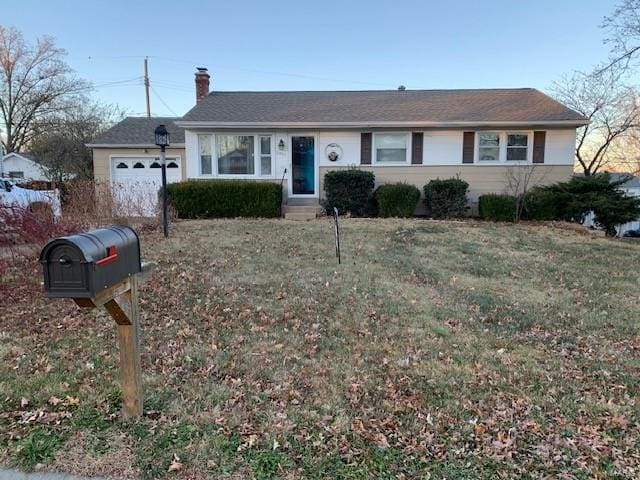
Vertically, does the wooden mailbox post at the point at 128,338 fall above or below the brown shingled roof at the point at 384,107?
below

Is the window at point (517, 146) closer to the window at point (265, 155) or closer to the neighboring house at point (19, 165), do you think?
the window at point (265, 155)

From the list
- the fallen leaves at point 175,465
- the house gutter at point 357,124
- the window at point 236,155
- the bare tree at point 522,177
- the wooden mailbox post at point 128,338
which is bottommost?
the fallen leaves at point 175,465

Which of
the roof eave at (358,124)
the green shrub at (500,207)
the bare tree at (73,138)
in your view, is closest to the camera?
the green shrub at (500,207)

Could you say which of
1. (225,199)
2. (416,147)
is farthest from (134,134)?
(416,147)

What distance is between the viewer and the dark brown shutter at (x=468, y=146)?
1359 centimetres

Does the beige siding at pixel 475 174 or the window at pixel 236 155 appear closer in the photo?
the beige siding at pixel 475 174

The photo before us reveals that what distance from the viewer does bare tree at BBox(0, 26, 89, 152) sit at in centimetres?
3097

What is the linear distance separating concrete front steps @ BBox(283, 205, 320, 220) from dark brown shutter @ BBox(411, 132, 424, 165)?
346cm

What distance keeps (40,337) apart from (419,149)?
11.8 metres

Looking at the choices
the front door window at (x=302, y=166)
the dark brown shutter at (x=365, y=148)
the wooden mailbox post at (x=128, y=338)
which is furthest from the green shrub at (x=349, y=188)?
the wooden mailbox post at (x=128, y=338)

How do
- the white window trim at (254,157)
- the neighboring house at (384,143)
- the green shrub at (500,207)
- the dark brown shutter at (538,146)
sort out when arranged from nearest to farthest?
1. the green shrub at (500,207)
2. the neighboring house at (384,143)
3. the dark brown shutter at (538,146)
4. the white window trim at (254,157)

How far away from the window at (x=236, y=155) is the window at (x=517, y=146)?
8106 millimetres

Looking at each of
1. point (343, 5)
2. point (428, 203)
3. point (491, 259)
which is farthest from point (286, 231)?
point (343, 5)

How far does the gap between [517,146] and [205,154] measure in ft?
32.4
